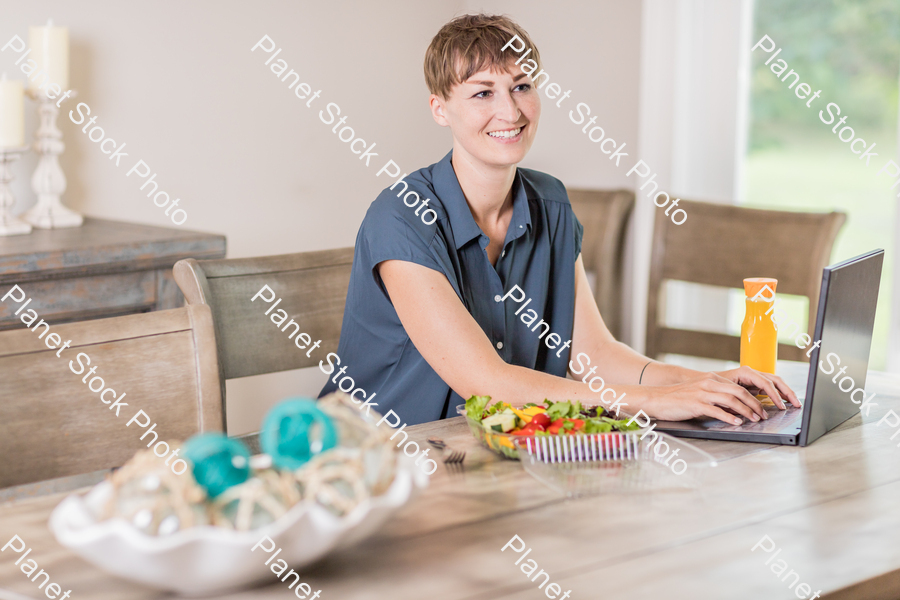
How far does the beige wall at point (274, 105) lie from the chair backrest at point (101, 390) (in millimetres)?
1380

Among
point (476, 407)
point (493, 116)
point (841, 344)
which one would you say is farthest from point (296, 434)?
point (493, 116)

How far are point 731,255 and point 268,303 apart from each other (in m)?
1.25

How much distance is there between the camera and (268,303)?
5.04 feet

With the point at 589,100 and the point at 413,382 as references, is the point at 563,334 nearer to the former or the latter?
the point at 413,382

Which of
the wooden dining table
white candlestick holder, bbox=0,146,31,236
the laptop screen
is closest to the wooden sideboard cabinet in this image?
white candlestick holder, bbox=0,146,31,236

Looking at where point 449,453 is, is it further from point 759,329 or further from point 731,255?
point 731,255

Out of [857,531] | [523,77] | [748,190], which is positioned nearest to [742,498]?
[857,531]

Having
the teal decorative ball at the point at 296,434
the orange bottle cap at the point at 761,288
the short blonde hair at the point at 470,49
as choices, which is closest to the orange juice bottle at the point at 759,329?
the orange bottle cap at the point at 761,288

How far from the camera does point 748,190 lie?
2758 millimetres

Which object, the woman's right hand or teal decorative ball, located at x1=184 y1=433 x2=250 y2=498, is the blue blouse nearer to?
the woman's right hand

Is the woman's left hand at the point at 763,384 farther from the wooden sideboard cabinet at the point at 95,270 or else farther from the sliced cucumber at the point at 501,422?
the wooden sideboard cabinet at the point at 95,270

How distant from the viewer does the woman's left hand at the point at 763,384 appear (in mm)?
1281

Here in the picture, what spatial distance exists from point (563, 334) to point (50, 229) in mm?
1305

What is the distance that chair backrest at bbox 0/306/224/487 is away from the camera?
3.53 ft
